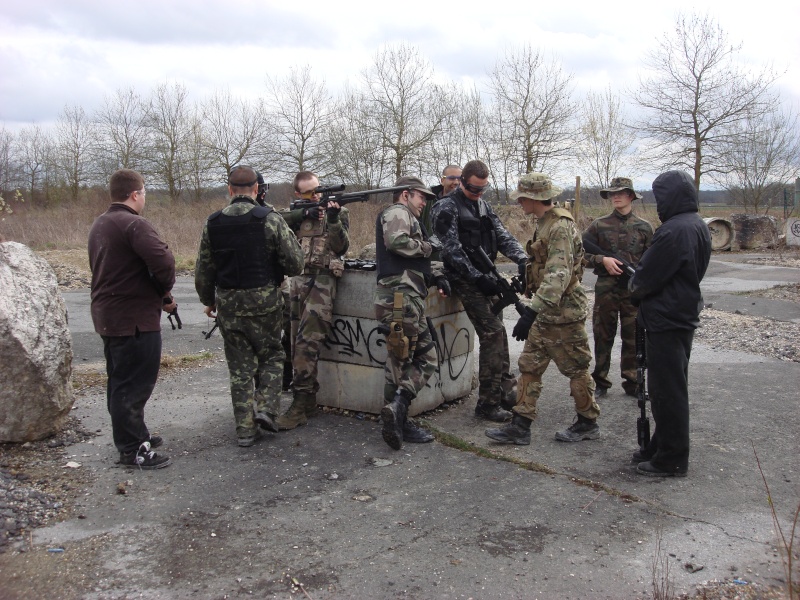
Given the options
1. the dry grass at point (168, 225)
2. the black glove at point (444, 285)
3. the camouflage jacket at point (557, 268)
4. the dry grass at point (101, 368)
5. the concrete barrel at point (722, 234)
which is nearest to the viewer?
the camouflage jacket at point (557, 268)

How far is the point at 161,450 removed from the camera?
5.09 m

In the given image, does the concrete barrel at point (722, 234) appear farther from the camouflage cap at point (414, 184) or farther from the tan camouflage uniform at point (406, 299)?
the tan camouflage uniform at point (406, 299)

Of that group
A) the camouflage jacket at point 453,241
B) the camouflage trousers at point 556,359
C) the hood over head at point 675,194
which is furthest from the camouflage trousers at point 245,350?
the hood over head at point 675,194

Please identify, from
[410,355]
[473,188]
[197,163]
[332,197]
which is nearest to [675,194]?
[473,188]

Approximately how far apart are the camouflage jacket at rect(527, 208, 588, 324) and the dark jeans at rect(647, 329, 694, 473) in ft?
2.25

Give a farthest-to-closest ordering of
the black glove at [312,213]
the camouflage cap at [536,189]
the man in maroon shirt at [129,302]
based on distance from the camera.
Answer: the black glove at [312,213], the camouflage cap at [536,189], the man in maroon shirt at [129,302]

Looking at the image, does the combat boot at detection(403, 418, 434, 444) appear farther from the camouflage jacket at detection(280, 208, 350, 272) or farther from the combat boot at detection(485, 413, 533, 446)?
the camouflage jacket at detection(280, 208, 350, 272)

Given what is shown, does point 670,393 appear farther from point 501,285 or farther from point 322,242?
point 322,242

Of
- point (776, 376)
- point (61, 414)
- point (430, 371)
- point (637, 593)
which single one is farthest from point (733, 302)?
point (61, 414)

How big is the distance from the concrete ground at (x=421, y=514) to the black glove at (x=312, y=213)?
5.74 ft

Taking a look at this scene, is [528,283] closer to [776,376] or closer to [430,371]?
[430,371]

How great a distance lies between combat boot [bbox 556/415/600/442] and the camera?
5215mm

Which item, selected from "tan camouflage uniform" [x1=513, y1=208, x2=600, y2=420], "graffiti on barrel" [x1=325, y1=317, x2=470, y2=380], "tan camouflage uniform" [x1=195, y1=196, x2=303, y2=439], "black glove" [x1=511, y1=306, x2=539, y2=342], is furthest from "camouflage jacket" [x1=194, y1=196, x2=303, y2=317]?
"tan camouflage uniform" [x1=513, y1=208, x2=600, y2=420]

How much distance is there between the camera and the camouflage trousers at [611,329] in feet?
20.7
